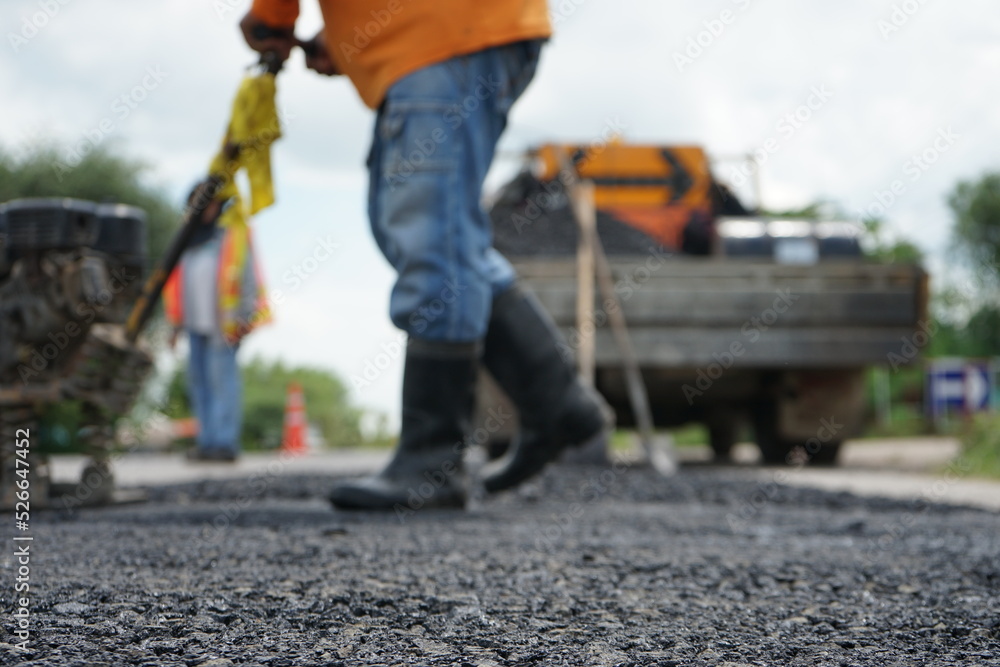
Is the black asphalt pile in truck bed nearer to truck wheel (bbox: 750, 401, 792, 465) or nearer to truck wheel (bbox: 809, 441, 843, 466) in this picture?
truck wheel (bbox: 750, 401, 792, 465)

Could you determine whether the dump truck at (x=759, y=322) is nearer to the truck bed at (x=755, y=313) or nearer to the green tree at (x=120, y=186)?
the truck bed at (x=755, y=313)

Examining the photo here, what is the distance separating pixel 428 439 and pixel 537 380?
39 cm

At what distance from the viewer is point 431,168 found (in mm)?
2621

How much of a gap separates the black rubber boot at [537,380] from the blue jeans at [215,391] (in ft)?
12.3

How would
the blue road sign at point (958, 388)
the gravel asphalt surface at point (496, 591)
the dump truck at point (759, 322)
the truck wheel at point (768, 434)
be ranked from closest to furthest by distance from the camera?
the gravel asphalt surface at point (496, 591)
the dump truck at point (759, 322)
the truck wheel at point (768, 434)
the blue road sign at point (958, 388)

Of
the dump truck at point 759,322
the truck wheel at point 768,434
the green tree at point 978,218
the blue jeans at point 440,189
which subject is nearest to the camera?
the blue jeans at point 440,189

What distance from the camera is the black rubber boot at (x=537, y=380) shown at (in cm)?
300

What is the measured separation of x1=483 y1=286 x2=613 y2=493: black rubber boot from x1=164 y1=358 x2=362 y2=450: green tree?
30.6 ft

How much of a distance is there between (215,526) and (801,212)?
9.67m

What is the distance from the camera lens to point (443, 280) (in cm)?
265

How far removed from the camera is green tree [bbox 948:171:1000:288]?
3105cm

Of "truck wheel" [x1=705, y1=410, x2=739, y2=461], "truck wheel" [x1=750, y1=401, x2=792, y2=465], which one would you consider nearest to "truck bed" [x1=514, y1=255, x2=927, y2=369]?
"truck wheel" [x1=750, y1=401, x2=792, y2=465]

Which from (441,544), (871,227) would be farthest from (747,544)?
(871,227)

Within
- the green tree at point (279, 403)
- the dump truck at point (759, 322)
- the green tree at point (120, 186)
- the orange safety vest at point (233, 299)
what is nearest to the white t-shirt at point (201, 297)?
the orange safety vest at point (233, 299)
